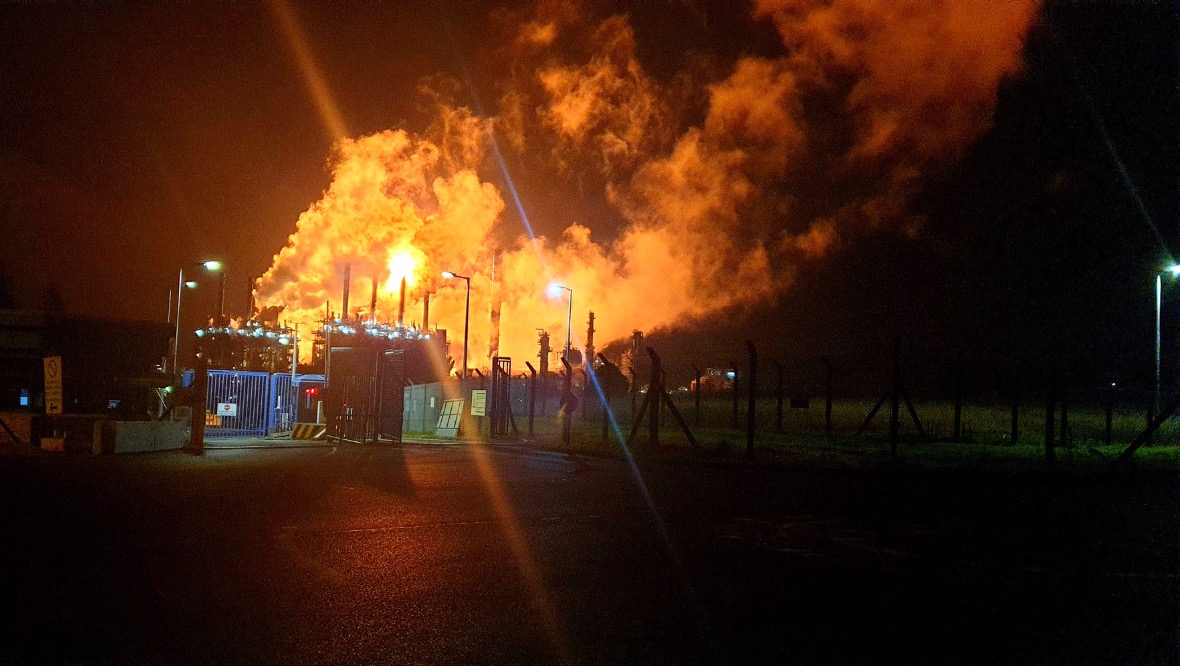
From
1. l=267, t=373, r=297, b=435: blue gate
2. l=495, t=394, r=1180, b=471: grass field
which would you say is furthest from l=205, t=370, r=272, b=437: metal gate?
l=495, t=394, r=1180, b=471: grass field

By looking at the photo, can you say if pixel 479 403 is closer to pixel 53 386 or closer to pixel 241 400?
pixel 241 400

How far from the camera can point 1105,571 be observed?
7973 millimetres

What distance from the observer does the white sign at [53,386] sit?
67.2ft

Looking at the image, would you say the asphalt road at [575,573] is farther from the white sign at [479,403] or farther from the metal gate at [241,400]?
the metal gate at [241,400]

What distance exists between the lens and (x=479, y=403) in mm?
30094

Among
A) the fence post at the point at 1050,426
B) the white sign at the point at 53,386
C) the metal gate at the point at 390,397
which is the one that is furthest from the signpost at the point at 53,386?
the fence post at the point at 1050,426

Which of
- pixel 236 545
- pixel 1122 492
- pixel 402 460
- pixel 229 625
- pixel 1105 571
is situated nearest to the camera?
pixel 229 625

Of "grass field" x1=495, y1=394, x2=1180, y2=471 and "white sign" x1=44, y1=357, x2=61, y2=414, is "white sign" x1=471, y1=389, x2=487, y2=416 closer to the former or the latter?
"grass field" x1=495, y1=394, x2=1180, y2=471

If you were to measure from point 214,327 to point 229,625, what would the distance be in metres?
53.5

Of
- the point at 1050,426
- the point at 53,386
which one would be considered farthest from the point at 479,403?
the point at 1050,426

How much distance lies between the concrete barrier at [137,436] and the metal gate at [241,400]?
26.7 ft

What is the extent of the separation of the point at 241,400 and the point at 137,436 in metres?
11.1

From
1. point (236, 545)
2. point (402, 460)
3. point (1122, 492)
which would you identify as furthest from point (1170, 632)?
point (402, 460)

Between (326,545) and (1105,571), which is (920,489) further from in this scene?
(326,545)
